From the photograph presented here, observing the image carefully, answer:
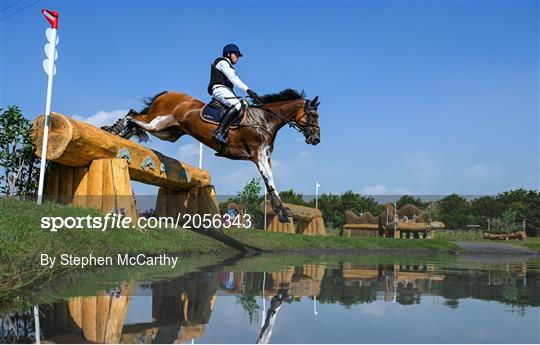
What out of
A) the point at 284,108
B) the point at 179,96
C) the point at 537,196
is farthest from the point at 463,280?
the point at 537,196

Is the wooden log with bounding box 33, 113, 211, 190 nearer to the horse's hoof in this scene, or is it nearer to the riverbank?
the riverbank

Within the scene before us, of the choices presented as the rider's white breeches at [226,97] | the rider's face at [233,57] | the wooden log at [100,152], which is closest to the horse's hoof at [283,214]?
the rider's white breeches at [226,97]

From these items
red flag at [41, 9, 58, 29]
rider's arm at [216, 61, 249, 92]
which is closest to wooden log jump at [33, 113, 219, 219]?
red flag at [41, 9, 58, 29]

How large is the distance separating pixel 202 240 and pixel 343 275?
15.9ft

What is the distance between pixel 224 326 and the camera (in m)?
3.08

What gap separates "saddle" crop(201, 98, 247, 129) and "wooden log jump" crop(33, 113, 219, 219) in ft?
5.41

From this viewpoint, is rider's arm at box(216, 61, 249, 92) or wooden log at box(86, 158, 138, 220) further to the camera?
rider's arm at box(216, 61, 249, 92)

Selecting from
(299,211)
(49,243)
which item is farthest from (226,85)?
(299,211)

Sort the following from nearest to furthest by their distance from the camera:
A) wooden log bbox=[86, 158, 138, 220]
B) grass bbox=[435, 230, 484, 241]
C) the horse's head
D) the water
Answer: the water < wooden log bbox=[86, 158, 138, 220] < the horse's head < grass bbox=[435, 230, 484, 241]

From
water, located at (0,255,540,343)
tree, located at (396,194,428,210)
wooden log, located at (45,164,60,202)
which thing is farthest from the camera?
tree, located at (396,194,428,210)

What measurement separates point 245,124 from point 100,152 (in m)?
2.76

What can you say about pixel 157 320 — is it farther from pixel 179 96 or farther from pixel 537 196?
pixel 537 196

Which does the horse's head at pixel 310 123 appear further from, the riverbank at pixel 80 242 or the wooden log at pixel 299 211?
the wooden log at pixel 299 211

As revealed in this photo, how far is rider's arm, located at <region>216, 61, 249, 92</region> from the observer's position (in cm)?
998
